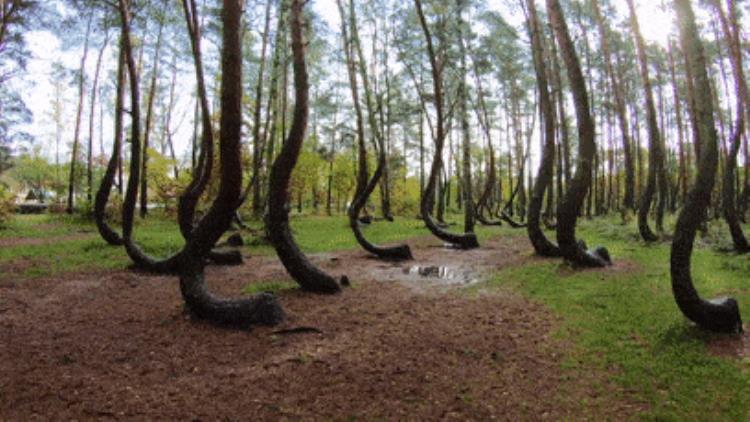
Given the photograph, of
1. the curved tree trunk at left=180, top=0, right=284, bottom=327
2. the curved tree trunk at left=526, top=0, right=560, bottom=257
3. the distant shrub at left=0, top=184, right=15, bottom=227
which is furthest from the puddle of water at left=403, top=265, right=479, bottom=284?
the distant shrub at left=0, top=184, right=15, bottom=227

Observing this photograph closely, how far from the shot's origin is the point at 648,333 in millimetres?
4809

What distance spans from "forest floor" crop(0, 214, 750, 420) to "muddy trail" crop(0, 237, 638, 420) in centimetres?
2

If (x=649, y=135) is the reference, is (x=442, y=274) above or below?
below

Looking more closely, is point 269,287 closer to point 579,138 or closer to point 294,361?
point 294,361

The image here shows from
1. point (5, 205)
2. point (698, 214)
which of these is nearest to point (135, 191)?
point (698, 214)

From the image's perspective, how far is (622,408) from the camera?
3.31 m

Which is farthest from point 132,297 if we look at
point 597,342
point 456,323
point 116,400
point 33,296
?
point 597,342

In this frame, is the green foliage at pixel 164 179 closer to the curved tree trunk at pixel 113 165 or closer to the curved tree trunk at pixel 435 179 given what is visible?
the curved tree trunk at pixel 113 165

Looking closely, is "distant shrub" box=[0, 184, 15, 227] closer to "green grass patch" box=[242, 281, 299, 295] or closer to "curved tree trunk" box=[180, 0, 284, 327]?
"green grass patch" box=[242, 281, 299, 295]

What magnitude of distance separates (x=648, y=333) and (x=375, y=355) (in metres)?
3.15

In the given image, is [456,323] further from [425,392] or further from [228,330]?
[228,330]

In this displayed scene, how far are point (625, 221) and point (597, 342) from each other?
50.9ft

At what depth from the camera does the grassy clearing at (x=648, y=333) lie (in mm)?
3391

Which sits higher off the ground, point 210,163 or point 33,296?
point 210,163
